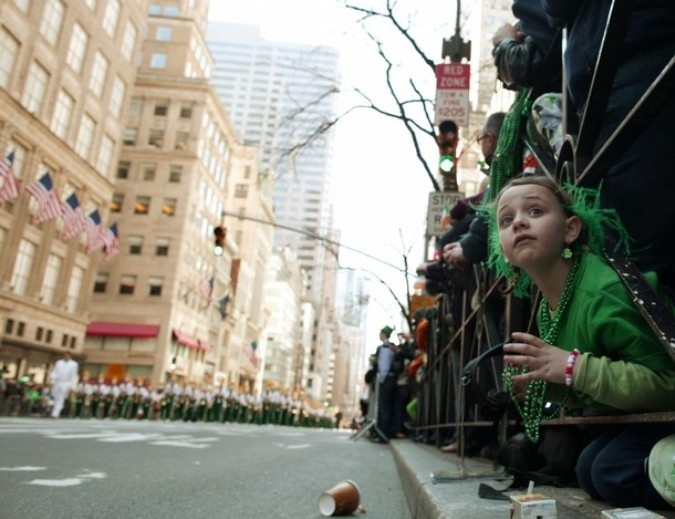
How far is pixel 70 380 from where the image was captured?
22.7m

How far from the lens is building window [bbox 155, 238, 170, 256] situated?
51.9m

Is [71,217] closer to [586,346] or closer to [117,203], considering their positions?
[117,203]

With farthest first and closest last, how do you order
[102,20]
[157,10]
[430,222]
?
[157,10]
[102,20]
[430,222]

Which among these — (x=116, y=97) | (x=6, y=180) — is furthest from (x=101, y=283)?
(x=6, y=180)

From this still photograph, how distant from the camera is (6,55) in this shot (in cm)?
2869

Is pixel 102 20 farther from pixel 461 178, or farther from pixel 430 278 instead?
pixel 430 278

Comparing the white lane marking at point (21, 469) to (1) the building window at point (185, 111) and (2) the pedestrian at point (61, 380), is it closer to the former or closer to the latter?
(2) the pedestrian at point (61, 380)

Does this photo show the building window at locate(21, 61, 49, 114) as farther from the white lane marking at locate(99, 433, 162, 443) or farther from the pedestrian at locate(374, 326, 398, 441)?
the white lane marking at locate(99, 433, 162, 443)

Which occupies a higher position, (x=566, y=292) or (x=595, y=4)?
(x=595, y=4)

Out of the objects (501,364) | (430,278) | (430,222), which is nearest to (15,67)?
(430,222)

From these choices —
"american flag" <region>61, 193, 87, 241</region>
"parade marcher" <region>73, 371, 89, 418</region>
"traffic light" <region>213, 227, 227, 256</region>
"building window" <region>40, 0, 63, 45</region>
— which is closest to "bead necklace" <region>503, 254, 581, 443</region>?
"traffic light" <region>213, 227, 227, 256</region>

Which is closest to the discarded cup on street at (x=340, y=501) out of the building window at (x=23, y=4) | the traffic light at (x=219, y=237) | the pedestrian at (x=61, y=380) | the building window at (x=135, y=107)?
the traffic light at (x=219, y=237)

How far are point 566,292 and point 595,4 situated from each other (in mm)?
1159

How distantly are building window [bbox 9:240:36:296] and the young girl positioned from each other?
33.0m
